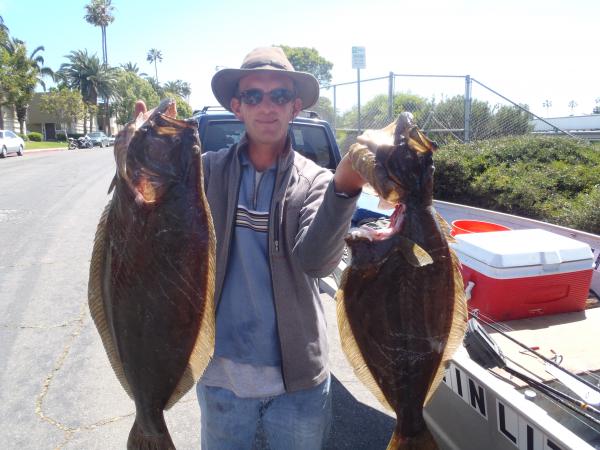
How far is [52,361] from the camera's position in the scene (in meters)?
4.39

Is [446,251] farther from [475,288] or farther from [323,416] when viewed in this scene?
[475,288]

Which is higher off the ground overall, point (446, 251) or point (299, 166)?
point (299, 166)

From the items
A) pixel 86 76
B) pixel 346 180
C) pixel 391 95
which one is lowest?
pixel 346 180

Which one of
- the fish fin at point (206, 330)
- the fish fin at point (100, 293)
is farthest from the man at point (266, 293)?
the fish fin at point (100, 293)

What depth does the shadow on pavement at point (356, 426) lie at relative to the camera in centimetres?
A: 346

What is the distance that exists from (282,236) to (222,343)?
56 cm

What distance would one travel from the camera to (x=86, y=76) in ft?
226

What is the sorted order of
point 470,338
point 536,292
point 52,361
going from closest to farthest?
1. point 470,338
2. point 536,292
3. point 52,361

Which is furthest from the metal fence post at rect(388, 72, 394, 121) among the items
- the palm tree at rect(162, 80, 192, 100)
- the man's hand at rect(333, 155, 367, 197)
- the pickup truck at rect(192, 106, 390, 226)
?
the palm tree at rect(162, 80, 192, 100)

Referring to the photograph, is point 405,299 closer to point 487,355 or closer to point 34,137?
point 487,355

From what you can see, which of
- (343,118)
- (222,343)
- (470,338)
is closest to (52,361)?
(222,343)

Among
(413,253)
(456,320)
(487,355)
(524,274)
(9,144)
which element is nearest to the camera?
(413,253)

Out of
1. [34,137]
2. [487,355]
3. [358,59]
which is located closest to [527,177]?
[358,59]

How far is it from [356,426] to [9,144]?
104ft
